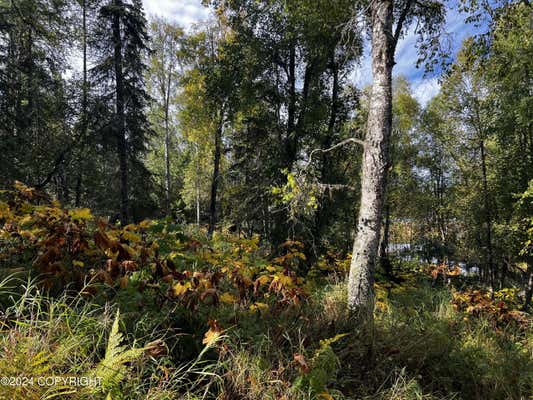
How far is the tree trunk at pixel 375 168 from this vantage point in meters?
3.06

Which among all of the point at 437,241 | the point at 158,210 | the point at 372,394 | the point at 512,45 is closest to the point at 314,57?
the point at 512,45

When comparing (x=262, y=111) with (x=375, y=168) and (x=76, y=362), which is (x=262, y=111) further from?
(x=76, y=362)

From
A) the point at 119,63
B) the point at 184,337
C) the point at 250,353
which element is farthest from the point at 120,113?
the point at 250,353

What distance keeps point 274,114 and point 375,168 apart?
5272 millimetres

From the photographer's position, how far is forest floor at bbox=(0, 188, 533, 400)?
1514 mm

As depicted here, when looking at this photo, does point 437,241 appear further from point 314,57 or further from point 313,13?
point 313,13

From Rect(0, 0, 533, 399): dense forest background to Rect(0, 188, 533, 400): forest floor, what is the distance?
0.75ft

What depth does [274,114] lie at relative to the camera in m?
7.77

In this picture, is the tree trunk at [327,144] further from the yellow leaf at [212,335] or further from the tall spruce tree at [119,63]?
the tall spruce tree at [119,63]

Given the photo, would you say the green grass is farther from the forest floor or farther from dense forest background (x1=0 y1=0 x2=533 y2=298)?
dense forest background (x1=0 y1=0 x2=533 y2=298)

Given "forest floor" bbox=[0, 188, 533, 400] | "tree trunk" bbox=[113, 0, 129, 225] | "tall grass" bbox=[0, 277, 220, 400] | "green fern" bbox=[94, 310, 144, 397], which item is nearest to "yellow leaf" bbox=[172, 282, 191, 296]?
"forest floor" bbox=[0, 188, 533, 400]

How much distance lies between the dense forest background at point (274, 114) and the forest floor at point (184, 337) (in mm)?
227

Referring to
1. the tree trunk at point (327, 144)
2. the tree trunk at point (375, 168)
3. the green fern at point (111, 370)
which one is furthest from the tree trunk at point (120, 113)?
the green fern at point (111, 370)

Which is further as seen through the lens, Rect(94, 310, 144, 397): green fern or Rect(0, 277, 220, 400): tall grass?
Rect(94, 310, 144, 397): green fern
